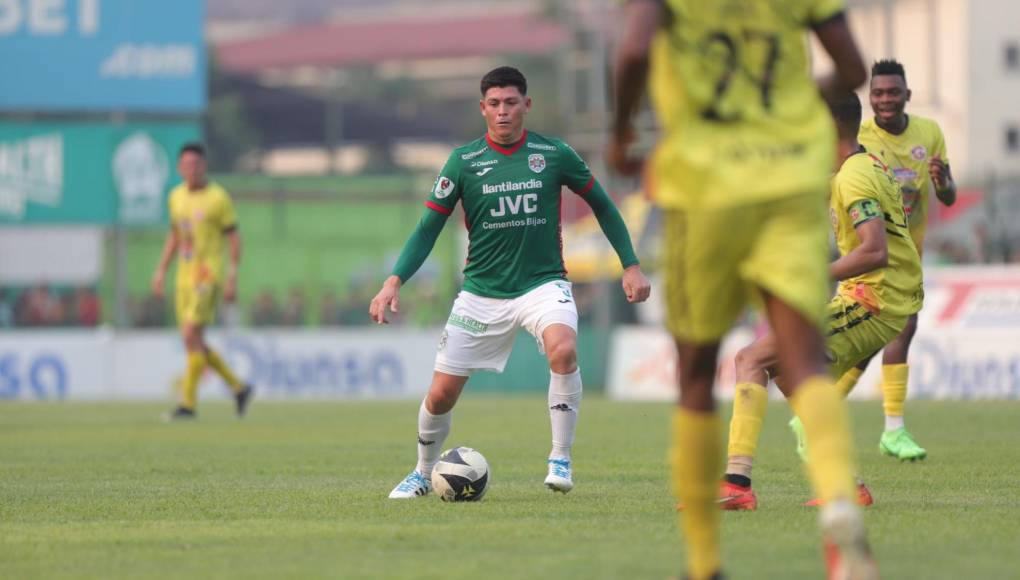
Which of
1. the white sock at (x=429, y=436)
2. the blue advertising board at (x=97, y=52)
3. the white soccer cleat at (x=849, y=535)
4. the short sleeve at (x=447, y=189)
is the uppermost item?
the blue advertising board at (x=97, y=52)

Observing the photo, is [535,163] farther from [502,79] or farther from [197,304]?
[197,304]

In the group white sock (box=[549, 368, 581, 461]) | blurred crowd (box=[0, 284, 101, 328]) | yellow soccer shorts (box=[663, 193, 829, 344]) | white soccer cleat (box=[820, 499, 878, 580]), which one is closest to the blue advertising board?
blurred crowd (box=[0, 284, 101, 328])

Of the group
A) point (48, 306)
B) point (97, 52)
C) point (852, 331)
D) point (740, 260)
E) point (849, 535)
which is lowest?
point (48, 306)

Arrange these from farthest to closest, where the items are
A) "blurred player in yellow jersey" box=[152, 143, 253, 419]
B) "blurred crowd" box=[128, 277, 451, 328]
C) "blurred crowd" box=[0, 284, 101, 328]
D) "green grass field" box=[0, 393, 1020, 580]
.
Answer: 1. "blurred crowd" box=[128, 277, 451, 328]
2. "blurred crowd" box=[0, 284, 101, 328]
3. "blurred player in yellow jersey" box=[152, 143, 253, 419]
4. "green grass field" box=[0, 393, 1020, 580]

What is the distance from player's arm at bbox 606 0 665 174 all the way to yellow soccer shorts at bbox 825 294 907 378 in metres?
3.77

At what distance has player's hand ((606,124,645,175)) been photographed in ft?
19.6

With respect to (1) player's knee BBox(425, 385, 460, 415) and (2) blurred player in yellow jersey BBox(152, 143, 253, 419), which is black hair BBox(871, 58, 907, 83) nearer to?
(1) player's knee BBox(425, 385, 460, 415)

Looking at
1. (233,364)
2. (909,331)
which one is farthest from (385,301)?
(233,364)

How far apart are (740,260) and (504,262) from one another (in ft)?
13.5

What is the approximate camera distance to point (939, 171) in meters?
11.8

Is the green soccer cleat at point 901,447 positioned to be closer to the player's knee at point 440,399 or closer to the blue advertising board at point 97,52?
the player's knee at point 440,399

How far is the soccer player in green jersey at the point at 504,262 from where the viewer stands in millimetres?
9688

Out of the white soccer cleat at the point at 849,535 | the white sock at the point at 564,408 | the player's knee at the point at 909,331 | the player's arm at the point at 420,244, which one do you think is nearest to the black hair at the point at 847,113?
the white sock at the point at 564,408

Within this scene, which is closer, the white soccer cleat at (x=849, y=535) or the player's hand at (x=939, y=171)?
the white soccer cleat at (x=849, y=535)
